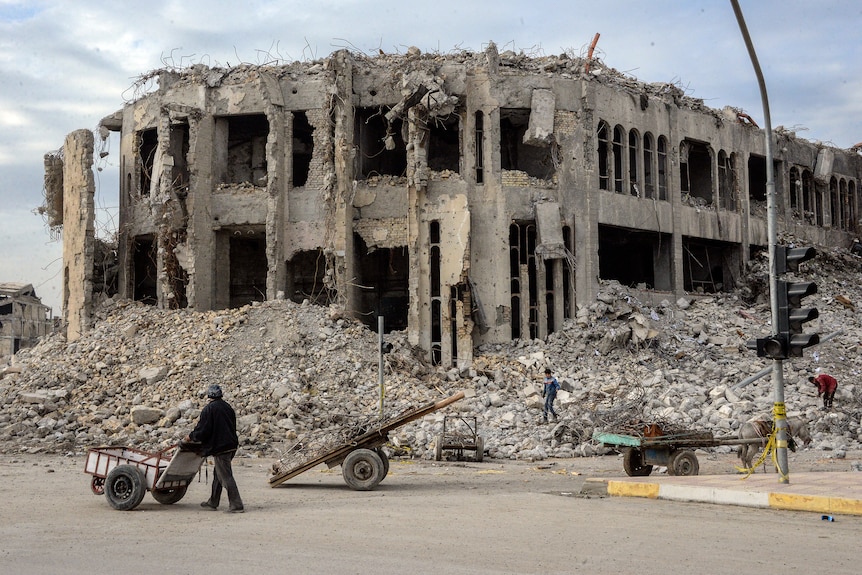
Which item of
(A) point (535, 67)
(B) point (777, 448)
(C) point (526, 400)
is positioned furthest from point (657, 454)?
(A) point (535, 67)

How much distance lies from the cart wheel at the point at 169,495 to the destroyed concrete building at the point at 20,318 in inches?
1265

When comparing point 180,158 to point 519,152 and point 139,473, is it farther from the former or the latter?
point 139,473

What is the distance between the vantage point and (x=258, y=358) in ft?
72.4

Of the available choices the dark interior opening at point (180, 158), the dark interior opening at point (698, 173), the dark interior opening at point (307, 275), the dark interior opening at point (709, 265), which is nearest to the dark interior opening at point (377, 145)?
the dark interior opening at point (307, 275)

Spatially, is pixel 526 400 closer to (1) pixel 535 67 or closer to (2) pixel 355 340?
(2) pixel 355 340

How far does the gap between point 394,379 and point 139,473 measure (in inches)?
478

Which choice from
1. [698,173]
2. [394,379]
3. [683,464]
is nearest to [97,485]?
[683,464]

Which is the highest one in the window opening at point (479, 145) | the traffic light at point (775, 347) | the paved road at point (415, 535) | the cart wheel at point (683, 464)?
the window opening at point (479, 145)

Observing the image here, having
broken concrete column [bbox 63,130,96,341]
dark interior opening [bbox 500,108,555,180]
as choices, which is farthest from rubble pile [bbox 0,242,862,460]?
dark interior opening [bbox 500,108,555,180]

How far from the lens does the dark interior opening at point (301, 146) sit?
2784cm

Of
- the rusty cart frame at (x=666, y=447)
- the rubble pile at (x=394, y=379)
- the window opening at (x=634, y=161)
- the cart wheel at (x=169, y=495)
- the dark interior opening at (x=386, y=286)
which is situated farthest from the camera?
the window opening at (x=634, y=161)

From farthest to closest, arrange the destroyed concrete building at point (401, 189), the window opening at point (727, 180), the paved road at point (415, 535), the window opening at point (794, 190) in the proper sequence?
the window opening at point (794, 190) < the window opening at point (727, 180) < the destroyed concrete building at point (401, 189) < the paved road at point (415, 535)

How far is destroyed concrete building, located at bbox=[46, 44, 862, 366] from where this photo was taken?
25.2 m

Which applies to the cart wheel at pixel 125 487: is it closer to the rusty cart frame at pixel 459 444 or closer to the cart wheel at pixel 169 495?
the cart wheel at pixel 169 495
